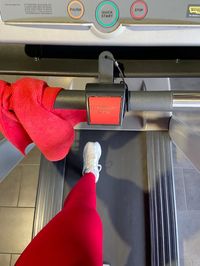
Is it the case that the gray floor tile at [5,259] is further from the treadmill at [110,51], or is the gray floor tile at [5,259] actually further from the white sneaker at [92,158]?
the treadmill at [110,51]

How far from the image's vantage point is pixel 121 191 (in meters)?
1.34

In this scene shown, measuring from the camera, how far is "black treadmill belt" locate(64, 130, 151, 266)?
4.16 ft

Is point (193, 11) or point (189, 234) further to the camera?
point (189, 234)

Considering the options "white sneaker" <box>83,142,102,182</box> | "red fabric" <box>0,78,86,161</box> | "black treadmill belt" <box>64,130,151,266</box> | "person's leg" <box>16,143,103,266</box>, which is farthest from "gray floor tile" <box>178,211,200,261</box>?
"red fabric" <box>0,78,86,161</box>

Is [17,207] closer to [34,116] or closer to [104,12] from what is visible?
[34,116]

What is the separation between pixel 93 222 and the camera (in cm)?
91

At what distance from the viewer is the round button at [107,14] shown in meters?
0.51

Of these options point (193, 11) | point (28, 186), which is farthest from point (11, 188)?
point (193, 11)

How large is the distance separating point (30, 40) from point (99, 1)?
0.52 ft

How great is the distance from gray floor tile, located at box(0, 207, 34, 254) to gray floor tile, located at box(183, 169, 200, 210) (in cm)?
82

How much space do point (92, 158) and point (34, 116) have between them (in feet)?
2.46

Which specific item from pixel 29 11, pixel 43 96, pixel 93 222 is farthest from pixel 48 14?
pixel 93 222

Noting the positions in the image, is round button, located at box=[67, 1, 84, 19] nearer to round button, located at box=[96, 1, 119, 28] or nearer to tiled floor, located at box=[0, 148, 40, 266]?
round button, located at box=[96, 1, 119, 28]

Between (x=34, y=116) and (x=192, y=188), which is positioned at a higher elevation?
(x=34, y=116)
